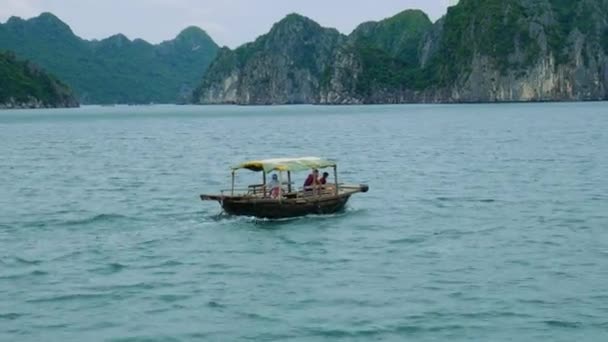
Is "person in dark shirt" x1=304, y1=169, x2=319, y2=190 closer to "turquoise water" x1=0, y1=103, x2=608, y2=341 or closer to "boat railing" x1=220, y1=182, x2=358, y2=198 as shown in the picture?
"boat railing" x1=220, y1=182, x2=358, y2=198

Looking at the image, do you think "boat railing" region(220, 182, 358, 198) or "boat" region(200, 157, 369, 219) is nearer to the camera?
"boat" region(200, 157, 369, 219)

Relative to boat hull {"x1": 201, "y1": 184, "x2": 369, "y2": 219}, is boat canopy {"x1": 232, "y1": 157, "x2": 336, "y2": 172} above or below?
above

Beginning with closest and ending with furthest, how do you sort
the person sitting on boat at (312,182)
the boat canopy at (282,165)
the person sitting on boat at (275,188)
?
the person sitting on boat at (275,188), the boat canopy at (282,165), the person sitting on boat at (312,182)

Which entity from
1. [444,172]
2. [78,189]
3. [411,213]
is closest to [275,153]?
[444,172]

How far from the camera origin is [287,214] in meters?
42.1

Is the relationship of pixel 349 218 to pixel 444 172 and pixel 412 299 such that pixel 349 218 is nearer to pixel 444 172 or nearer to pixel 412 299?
pixel 412 299

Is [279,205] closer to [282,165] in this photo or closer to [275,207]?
[275,207]

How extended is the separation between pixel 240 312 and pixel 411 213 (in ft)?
68.5

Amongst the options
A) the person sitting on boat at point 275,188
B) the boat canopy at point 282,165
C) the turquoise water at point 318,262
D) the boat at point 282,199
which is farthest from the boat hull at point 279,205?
the boat canopy at point 282,165

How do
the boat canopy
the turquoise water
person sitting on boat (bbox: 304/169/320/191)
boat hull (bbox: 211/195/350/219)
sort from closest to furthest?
the turquoise water < boat hull (bbox: 211/195/350/219) < the boat canopy < person sitting on boat (bbox: 304/169/320/191)

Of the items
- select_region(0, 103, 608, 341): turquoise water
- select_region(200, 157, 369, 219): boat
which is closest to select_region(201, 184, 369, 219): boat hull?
select_region(200, 157, 369, 219): boat

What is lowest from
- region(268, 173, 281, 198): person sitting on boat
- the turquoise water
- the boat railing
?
the turquoise water

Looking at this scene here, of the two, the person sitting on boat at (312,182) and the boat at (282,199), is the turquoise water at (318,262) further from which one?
→ the person sitting on boat at (312,182)

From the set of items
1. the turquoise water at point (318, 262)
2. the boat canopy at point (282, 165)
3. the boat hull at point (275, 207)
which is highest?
the boat canopy at point (282, 165)
